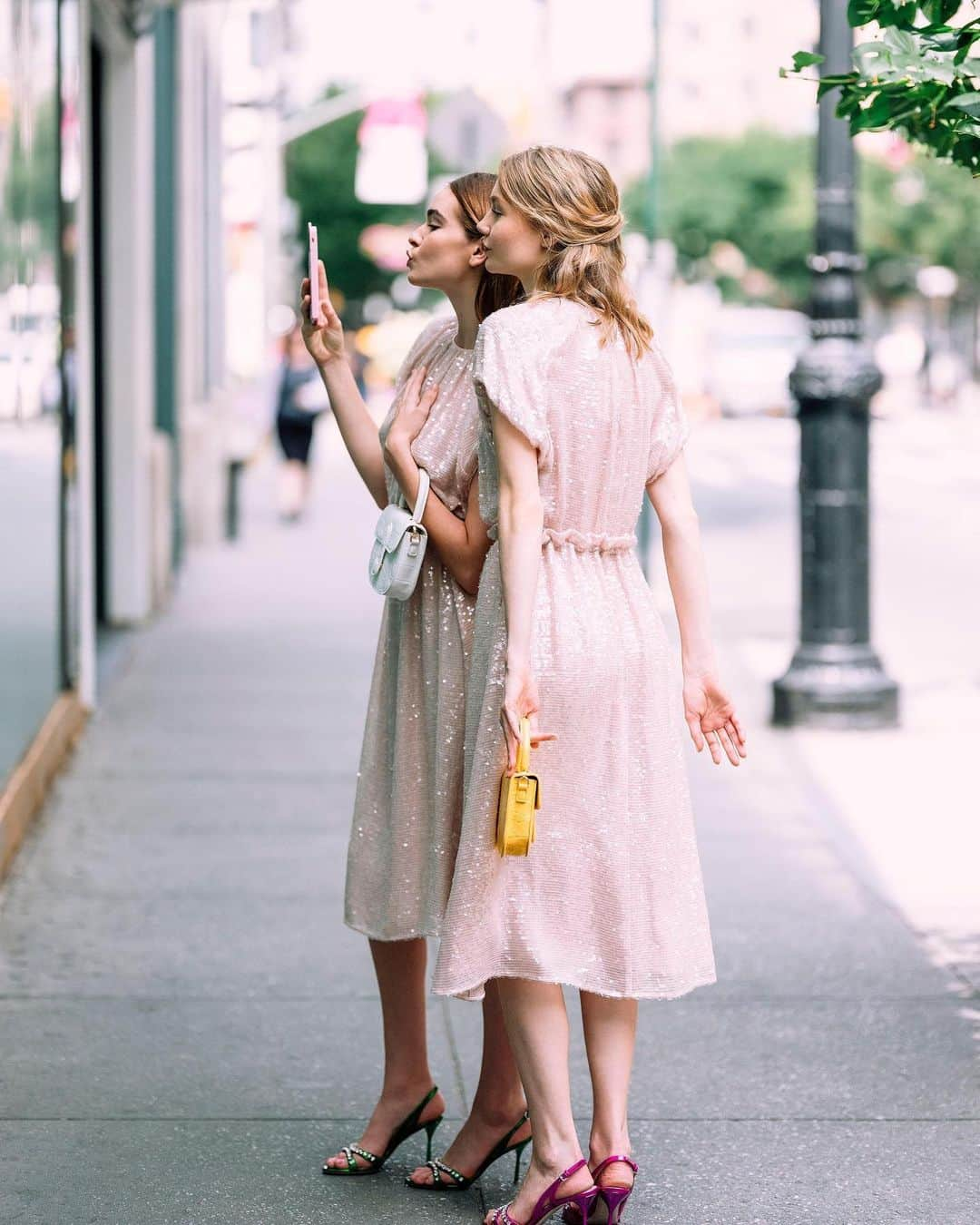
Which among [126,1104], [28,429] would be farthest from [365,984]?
[28,429]

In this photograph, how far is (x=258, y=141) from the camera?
2498cm

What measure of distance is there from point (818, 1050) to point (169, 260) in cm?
1071

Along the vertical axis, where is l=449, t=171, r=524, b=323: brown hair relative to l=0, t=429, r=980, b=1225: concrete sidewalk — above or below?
above

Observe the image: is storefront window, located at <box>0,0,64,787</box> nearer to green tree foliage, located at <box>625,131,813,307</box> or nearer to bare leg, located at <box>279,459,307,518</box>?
bare leg, located at <box>279,459,307,518</box>

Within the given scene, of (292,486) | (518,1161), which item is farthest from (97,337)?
(518,1161)

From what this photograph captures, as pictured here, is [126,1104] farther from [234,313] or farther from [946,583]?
[234,313]

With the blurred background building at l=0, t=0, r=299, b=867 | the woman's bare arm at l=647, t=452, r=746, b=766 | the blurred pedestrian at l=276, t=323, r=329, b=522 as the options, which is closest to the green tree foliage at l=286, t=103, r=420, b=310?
the blurred background building at l=0, t=0, r=299, b=867

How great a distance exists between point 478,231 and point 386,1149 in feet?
5.85

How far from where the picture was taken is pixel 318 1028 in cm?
522

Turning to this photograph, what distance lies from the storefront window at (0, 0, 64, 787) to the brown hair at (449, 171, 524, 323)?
319cm

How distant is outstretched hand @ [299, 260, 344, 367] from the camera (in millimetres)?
3998

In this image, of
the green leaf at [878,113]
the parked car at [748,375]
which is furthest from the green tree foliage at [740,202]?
the green leaf at [878,113]

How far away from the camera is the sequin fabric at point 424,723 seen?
4.00m

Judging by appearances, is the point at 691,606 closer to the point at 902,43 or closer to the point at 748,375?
the point at 902,43
